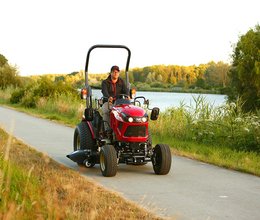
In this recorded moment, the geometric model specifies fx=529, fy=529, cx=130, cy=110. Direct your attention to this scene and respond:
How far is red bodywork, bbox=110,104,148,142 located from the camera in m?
9.59

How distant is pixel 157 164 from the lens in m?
9.86

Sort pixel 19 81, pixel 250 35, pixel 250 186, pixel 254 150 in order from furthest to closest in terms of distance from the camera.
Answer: pixel 19 81
pixel 250 35
pixel 254 150
pixel 250 186

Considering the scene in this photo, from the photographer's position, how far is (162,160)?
31.7 feet

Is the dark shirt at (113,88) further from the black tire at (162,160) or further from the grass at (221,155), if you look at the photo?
the grass at (221,155)

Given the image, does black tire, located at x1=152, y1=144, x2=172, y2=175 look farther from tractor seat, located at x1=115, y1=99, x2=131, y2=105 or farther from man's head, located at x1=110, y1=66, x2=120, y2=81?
man's head, located at x1=110, y1=66, x2=120, y2=81

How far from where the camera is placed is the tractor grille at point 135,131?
959 centimetres

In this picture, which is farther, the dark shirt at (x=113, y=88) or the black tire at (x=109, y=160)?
the dark shirt at (x=113, y=88)

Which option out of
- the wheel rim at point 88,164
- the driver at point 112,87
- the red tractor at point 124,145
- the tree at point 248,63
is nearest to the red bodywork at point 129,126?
the red tractor at point 124,145

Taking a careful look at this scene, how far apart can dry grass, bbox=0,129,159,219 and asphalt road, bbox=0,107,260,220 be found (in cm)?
37

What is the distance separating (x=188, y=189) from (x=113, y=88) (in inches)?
113

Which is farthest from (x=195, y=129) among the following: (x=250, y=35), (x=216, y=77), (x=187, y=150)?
(x=216, y=77)

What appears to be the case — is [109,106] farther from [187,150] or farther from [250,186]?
[187,150]

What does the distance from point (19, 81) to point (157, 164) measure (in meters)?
49.0

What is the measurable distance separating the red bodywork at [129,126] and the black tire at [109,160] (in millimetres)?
381
